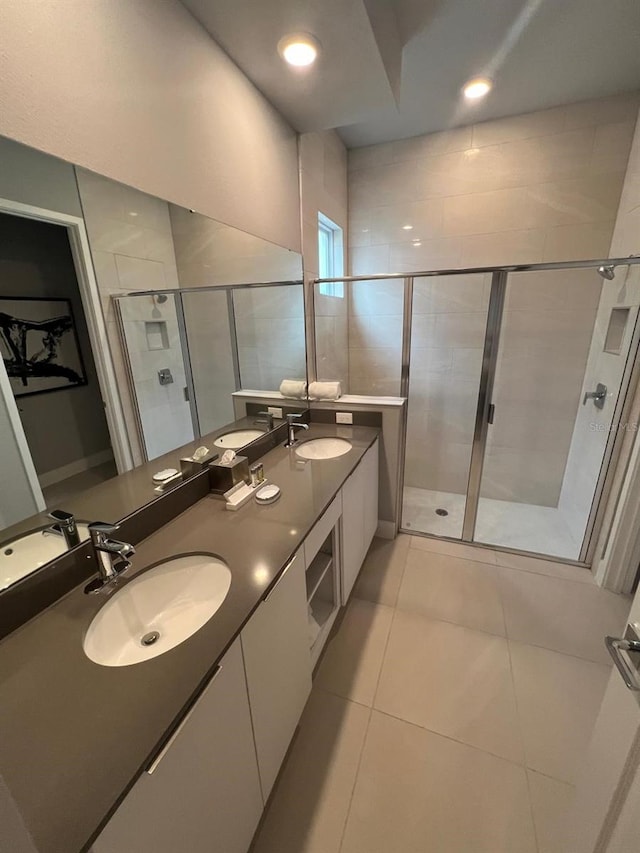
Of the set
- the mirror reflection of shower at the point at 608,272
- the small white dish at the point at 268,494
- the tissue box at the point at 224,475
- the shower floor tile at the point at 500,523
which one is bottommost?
the shower floor tile at the point at 500,523

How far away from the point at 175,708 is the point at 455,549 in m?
2.18

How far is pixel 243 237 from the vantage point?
160 centimetres

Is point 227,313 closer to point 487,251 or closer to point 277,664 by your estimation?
point 277,664

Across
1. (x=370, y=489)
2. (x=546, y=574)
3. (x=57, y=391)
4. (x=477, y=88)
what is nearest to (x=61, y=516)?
(x=57, y=391)

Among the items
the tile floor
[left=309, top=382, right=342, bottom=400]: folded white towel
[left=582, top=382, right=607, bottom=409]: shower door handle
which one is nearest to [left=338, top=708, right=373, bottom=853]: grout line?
the tile floor

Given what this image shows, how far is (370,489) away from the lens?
2154 millimetres

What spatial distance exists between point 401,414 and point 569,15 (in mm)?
1985

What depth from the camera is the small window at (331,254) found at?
255 centimetres

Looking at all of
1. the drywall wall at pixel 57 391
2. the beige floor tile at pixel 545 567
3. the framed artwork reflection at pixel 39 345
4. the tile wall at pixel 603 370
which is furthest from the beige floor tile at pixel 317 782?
the tile wall at pixel 603 370

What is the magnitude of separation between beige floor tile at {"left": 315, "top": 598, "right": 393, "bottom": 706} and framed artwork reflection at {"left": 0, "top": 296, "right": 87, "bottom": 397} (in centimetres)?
159

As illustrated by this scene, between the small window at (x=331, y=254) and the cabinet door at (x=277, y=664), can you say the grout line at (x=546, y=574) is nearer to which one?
the cabinet door at (x=277, y=664)

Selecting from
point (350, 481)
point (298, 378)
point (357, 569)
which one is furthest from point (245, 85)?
point (357, 569)

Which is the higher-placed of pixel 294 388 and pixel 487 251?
pixel 487 251

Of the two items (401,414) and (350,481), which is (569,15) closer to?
(401,414)
